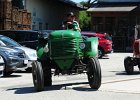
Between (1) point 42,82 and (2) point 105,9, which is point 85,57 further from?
(2) point 105,9

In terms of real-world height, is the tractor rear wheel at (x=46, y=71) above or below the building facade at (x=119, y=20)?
below

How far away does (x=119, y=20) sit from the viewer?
46.8m

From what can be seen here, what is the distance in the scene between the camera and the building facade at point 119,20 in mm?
45500

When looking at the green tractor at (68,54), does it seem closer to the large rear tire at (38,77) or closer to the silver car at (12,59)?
the large rear tire at (38,77)

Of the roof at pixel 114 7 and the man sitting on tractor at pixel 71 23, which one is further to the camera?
the roof at pixel 114 7

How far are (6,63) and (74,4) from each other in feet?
116

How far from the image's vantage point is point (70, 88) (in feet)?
42.6

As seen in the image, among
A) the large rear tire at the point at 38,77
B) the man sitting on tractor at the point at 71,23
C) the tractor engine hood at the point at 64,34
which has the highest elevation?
the man sitting on tractor at the point at 71,23

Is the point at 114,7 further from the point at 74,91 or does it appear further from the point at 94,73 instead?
the point at 74,91

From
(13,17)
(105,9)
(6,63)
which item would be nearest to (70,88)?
(6,63)

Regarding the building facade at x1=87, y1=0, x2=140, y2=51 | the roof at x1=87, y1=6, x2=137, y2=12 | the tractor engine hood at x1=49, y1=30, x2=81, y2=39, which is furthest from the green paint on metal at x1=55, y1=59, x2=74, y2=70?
the roof at x1=87, y1=6, x2=137, y2=12

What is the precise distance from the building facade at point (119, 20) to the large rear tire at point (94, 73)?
3188cm

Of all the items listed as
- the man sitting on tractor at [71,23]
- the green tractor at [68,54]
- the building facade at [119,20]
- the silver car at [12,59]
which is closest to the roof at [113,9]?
the building facade at [119,20]

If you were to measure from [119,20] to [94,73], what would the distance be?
3471 cm
